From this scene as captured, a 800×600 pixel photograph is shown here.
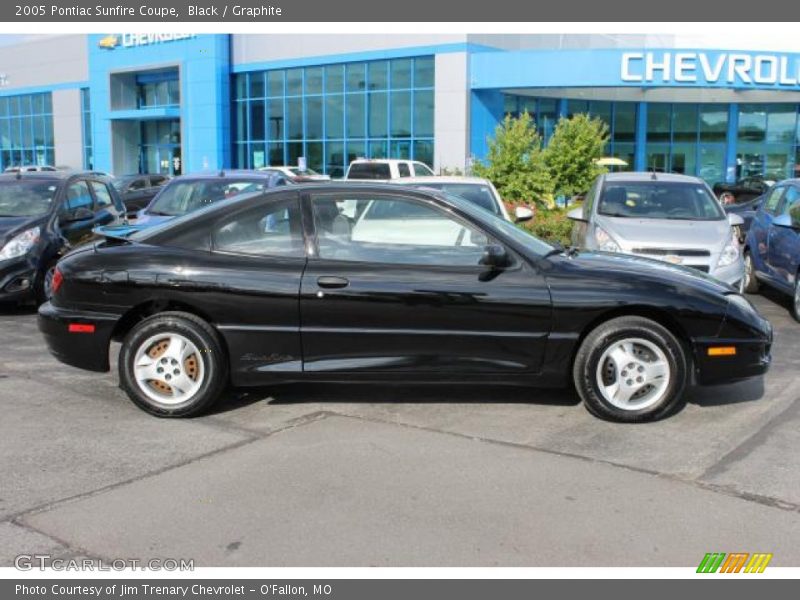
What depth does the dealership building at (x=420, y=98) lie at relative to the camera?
29719 millimetres

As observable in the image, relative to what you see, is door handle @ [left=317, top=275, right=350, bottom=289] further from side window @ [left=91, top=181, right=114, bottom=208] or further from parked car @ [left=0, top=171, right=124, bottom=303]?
side window @ [left=91, top=181, right=114, bottom=208]

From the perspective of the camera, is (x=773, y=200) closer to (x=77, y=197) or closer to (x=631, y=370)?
(x=631, y=370)

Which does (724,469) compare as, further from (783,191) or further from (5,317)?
(5,317)

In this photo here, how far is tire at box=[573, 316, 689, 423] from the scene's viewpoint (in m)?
5.64

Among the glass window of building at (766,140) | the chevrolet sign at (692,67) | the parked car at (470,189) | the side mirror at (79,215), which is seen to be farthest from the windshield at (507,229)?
the glass window of building at (766,140)

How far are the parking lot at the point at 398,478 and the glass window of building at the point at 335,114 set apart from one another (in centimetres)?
2620

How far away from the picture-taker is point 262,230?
591cm

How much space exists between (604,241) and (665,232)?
A: 0.67 meters

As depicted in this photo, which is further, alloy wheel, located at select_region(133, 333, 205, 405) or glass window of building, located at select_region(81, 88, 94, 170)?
glass window of building, located at select_region(81, 88, 94, 170)

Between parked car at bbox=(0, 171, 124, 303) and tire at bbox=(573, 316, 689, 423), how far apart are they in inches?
264

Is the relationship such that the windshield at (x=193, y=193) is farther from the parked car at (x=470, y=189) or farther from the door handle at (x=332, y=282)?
the door handle at (x=332, y=282)

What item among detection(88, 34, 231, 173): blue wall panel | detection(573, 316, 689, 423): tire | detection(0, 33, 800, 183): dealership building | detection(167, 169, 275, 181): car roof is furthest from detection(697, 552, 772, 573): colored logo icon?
detection(88, 34, 231, 173): blue wall panel

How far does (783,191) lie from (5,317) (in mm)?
9736
